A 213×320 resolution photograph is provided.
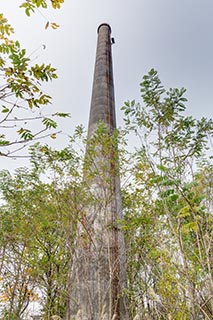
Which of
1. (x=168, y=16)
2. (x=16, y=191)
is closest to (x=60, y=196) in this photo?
(x=16, y=191)

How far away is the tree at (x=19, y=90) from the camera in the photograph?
152 centimetres

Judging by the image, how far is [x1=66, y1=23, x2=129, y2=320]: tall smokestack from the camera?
3238 mm

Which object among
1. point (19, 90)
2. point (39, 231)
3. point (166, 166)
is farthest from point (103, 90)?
point (19, 90)

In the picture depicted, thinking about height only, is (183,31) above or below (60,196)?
above

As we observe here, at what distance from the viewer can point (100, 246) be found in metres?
3.47

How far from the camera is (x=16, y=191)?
4.87 meters

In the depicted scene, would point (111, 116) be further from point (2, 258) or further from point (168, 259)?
point (168, 259)

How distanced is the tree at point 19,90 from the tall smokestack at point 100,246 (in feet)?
6.73

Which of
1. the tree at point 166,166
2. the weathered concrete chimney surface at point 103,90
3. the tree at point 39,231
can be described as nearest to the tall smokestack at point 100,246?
the tree at point 39,231

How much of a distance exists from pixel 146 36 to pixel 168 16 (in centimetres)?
118

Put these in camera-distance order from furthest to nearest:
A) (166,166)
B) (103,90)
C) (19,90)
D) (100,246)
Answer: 1. (103,90)
2. (100,246)
3. (166,166)
4. (19,90)

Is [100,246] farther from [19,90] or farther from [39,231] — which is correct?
[19,90]

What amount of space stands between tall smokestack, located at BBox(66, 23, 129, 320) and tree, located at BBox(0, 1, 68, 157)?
2.05m

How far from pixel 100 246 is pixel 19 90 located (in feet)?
8.49
